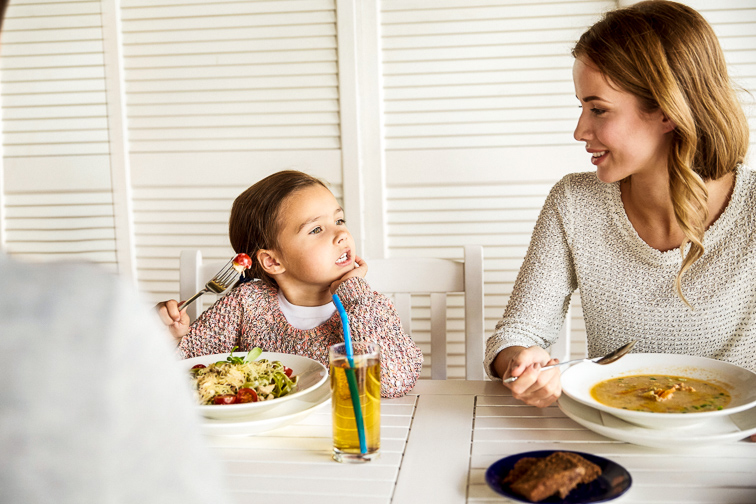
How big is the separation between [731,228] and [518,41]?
3.87ft

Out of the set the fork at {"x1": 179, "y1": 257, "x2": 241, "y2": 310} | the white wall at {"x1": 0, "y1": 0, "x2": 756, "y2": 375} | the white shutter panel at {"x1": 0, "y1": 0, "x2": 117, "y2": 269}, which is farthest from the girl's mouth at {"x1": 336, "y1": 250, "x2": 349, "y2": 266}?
the white shutter panel at {"x1": 0, "y1": 0, "x2": 117, "y2": 269}

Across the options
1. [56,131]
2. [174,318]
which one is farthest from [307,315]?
[56,131]

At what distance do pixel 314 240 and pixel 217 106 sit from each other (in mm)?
1166

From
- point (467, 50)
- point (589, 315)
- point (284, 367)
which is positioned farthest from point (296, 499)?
point (467, 50)

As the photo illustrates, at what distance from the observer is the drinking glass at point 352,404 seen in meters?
0.94

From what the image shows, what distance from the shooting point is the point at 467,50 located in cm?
234

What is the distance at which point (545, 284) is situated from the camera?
4.87 feet

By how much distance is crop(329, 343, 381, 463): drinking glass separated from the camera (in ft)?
3.08

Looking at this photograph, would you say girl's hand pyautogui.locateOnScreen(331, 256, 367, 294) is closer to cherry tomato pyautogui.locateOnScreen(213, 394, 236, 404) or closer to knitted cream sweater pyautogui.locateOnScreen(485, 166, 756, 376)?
knitted cream sweater pyautogui.locateOnScreen(485, 166, 756, 376)

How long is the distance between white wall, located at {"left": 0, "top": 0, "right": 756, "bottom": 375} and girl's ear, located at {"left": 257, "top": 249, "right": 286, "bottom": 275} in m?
0.85

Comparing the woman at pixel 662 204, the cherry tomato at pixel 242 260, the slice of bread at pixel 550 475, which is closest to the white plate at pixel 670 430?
the slice of bread at pixel 550 475

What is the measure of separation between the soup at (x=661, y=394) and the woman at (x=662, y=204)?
181 mm

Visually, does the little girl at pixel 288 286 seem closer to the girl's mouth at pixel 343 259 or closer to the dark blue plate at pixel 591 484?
the girl's mouth at pixel 343 259

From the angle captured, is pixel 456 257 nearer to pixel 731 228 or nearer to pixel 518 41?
pixel 518 41
